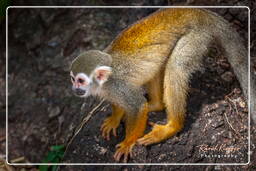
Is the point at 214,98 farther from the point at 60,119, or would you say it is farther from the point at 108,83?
the point at 60,119

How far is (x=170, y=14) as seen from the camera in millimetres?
3789

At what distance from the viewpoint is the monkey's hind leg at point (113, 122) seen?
392 cm

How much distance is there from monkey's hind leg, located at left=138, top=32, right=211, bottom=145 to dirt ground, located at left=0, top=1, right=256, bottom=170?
0.10 meters

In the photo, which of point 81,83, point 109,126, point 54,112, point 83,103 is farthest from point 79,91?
point 54,112

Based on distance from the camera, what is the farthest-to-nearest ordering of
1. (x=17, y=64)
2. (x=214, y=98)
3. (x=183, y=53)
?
(x=17, y=64) → (x=214, y=98) → (x=183, y=53)

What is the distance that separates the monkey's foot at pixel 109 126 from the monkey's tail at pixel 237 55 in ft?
3.44

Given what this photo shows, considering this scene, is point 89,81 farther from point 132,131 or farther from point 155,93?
point 155,93

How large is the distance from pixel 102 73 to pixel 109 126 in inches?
22.1

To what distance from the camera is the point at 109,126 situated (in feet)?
12.9

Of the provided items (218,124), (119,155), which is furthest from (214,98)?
(119,155)

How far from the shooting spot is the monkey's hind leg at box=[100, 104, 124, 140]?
154 inches

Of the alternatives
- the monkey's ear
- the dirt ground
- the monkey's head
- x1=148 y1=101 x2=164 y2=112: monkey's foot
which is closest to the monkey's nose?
the monkey's head

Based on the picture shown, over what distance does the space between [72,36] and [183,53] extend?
171 centimetres

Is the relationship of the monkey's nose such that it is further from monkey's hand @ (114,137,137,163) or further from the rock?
the rock
